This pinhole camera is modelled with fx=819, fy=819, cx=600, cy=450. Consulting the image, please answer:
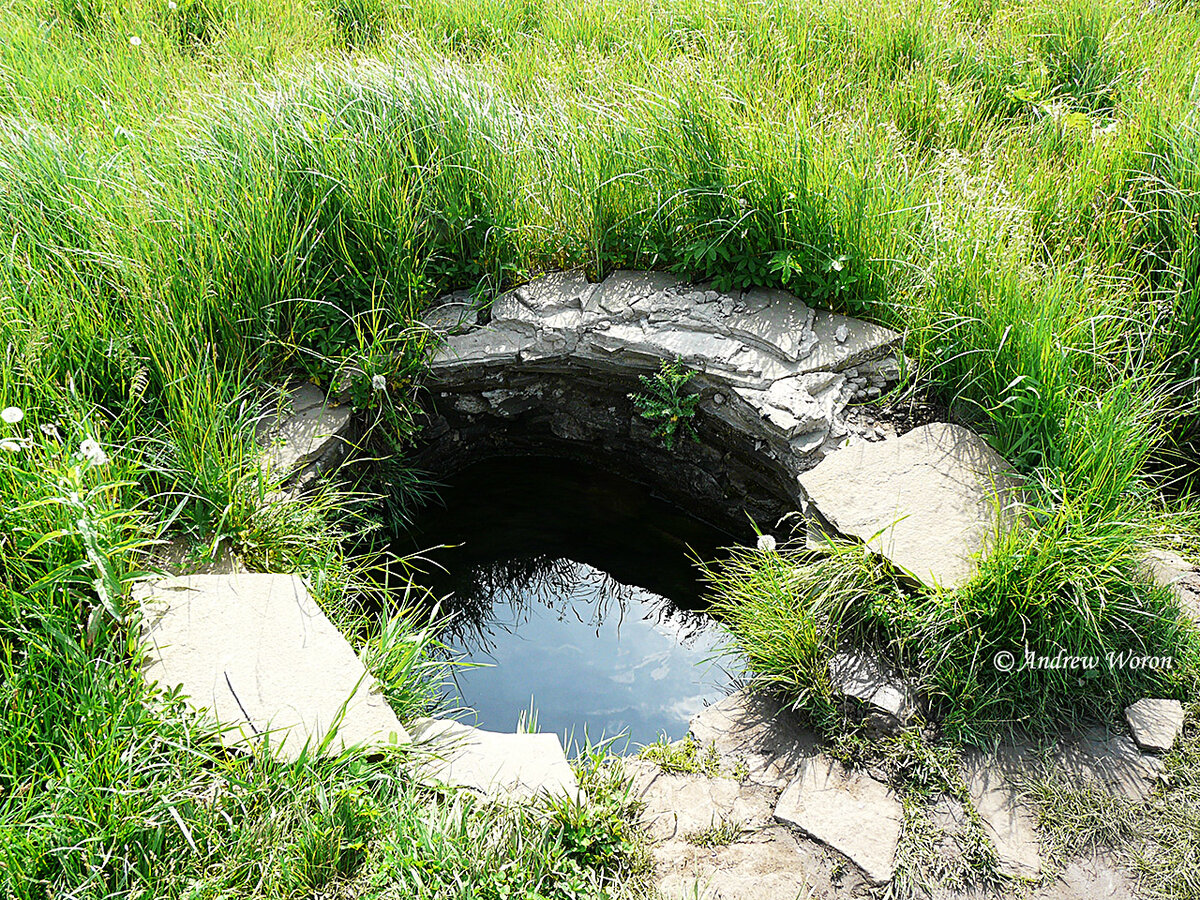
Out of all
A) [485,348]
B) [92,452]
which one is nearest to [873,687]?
[485,348]

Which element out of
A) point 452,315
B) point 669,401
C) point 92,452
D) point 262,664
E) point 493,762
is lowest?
point 493,762

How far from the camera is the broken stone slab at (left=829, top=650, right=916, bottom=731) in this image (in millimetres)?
2400

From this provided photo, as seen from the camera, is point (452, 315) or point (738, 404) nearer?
point (738, 404)

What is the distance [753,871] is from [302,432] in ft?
7.03

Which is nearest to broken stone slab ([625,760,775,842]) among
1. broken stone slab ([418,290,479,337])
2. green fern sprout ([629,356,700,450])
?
green fern sprout ([629,356,700,450])

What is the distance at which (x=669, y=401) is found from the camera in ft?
11.0

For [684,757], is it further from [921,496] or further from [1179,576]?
[1179,576]

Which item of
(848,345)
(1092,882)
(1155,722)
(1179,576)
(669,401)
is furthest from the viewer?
(669,401)

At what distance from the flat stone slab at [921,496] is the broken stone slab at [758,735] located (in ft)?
2.01

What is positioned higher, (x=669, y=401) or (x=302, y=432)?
(x=302, y=432)

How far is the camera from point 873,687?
2.46 meters

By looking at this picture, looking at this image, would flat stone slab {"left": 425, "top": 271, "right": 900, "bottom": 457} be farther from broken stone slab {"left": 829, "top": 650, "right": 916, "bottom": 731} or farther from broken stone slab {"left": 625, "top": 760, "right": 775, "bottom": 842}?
broken stone slab {"left": 625, "top": 760, "right": 775, "bottom": 842}

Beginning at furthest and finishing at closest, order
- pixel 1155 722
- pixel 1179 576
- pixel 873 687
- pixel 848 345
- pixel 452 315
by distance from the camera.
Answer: pixel 452 315, pixel 848 345, pixel 1179 576, pixel 873 687, pixel 1155 722

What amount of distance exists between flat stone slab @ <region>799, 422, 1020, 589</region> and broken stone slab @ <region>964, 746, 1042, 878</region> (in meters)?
0.51
